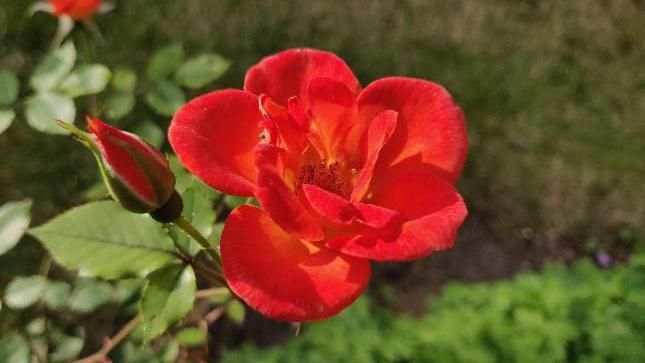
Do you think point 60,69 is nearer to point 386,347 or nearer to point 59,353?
point 59,353

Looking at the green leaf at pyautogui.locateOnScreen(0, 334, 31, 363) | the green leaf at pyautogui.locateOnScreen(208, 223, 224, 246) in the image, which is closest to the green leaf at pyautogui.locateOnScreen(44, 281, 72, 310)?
the green leaf at pyautogui.locateOnScreen(0, 334, 31, 363)

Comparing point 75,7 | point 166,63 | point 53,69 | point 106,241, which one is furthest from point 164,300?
point 75,7

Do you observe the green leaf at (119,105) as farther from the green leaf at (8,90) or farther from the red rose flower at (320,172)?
the red rose flower at (320,172)

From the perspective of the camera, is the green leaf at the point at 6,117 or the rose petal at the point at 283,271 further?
the green leaf at the point at 6,117

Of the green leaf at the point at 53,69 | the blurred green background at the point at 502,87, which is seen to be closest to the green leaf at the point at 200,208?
the green leaf at the point at 53,69

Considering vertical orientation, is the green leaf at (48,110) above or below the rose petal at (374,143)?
below

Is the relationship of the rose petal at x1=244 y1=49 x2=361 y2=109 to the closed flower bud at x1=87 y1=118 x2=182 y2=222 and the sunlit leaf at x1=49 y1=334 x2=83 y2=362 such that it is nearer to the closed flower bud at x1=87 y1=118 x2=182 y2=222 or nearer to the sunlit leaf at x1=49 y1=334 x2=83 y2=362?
the closed flower bud at x1=87 y1=118 x2=182 y2=222

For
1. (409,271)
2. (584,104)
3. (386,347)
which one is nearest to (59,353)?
(386,347)

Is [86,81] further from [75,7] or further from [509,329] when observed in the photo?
[509,329]
